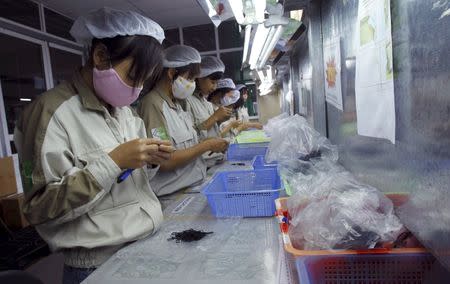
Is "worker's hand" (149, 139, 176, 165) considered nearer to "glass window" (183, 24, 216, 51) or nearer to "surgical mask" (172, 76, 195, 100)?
"surgical mask" (172, 76, 195, 100)

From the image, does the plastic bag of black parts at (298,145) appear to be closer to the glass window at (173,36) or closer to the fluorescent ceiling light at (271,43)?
the fluorescent ceiling light at (271,43)

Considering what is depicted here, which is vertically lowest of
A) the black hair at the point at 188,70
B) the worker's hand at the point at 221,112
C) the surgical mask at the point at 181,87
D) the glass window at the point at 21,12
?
the worker's hand at the point at 221,112

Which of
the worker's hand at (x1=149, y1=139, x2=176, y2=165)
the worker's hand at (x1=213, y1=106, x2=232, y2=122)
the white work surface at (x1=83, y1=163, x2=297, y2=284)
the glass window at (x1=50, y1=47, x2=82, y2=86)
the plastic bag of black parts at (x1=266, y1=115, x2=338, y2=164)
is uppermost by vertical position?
the glass window at (x1=50, y1=47, x2=82, y2=86)

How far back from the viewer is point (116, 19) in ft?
3.52

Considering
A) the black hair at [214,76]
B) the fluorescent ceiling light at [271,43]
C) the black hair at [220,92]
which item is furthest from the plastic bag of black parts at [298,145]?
the black hair at [220,92]

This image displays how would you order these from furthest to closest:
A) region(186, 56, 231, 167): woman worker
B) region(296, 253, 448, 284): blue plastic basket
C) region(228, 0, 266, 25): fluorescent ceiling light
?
region(186, 56, 231, 167): woman worker, region(228, 0, 266, 25): fluorescent ceiling light, region(296, 253, 448, 284): blue plastic basket

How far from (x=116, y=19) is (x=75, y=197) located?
0.62 m

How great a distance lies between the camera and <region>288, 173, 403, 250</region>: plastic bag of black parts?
2.08ft

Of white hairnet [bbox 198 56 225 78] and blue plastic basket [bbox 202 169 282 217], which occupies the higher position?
white hairnet [bbox 198 56 225 78]

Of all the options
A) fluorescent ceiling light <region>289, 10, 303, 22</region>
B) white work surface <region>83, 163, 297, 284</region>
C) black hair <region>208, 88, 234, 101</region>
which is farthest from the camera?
black hair <region>208, 88, 234, 101</region>

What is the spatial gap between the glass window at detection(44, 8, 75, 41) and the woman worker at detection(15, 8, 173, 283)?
462 centimetres

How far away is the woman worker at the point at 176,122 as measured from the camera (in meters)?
1.69

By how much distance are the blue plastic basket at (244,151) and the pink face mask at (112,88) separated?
1.64 meters

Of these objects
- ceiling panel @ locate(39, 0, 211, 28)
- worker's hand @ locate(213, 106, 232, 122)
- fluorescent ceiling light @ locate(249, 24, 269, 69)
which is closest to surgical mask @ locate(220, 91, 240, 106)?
fluorescent ceiling light @ locate(249, 24, 269, 69)
